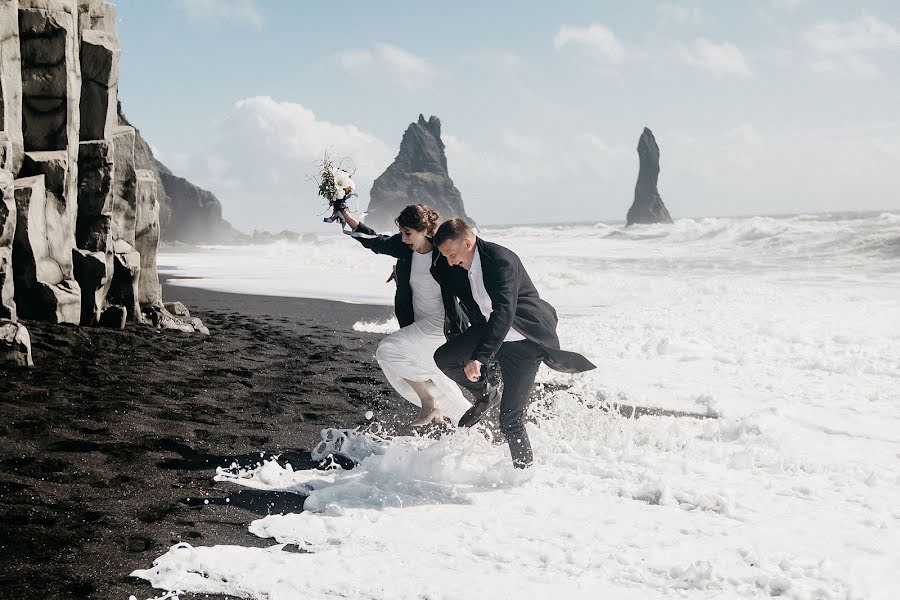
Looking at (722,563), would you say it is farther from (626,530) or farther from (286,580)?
(286,580)

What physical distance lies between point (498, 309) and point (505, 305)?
0.17ft

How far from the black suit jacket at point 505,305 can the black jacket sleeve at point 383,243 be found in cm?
58

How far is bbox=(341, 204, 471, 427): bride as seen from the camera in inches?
235

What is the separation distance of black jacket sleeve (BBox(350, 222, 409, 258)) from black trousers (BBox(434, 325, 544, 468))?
101 centimetres

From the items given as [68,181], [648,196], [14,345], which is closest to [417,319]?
[14,345]

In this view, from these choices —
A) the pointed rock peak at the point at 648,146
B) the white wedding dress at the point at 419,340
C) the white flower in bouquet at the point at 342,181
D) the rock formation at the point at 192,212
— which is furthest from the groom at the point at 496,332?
the pointed rock peak at the point at 648,146

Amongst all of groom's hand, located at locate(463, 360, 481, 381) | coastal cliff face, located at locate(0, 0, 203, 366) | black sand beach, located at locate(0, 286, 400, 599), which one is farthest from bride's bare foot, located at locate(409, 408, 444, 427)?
coastal cliff face, located at locate(0, 0, 203, 366)

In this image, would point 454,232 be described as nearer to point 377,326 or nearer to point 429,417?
point 429,417

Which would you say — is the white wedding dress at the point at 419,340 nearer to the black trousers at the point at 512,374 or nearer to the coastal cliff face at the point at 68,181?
the black trousers at the point at 512,374

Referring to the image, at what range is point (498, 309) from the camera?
501 cm

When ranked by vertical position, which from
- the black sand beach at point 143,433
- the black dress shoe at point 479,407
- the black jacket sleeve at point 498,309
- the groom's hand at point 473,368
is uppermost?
the black jacket sleeve at point 498,309

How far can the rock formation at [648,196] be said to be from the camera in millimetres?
114188

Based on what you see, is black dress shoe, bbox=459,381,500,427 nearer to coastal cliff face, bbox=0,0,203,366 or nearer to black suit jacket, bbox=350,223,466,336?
black suit jacket, bbox=350,223,466,336

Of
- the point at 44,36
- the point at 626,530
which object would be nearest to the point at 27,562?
the point at 626,530
